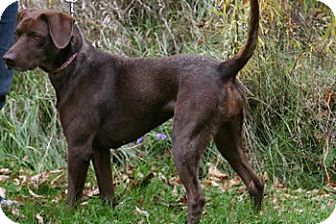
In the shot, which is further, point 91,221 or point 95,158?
point 95,158

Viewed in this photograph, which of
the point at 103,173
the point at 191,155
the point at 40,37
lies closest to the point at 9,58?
the point at 40,37

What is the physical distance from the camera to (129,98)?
15.2 ft

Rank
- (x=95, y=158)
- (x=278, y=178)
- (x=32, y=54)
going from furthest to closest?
(x=278, y=178) → (x=95, y=158) → (x=32, y=54)

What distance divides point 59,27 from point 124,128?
A: 2.29ft

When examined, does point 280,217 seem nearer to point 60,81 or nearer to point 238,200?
point 238,200

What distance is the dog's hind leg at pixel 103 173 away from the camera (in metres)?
4.82

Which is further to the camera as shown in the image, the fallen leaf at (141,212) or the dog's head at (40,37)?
the fallen leaf at (141,212)

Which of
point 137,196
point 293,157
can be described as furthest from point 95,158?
→ point 293,157

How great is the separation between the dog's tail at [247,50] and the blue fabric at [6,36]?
1219mm

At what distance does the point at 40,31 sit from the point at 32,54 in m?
0.14

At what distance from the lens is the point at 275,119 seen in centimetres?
582

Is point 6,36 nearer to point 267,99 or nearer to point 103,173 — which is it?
point 103,173

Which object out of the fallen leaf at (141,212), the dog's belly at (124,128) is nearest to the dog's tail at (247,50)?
the dog's belly at (124,128)

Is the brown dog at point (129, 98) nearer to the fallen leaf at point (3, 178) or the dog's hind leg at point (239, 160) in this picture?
the dog's hind leg at point (239, 160)
